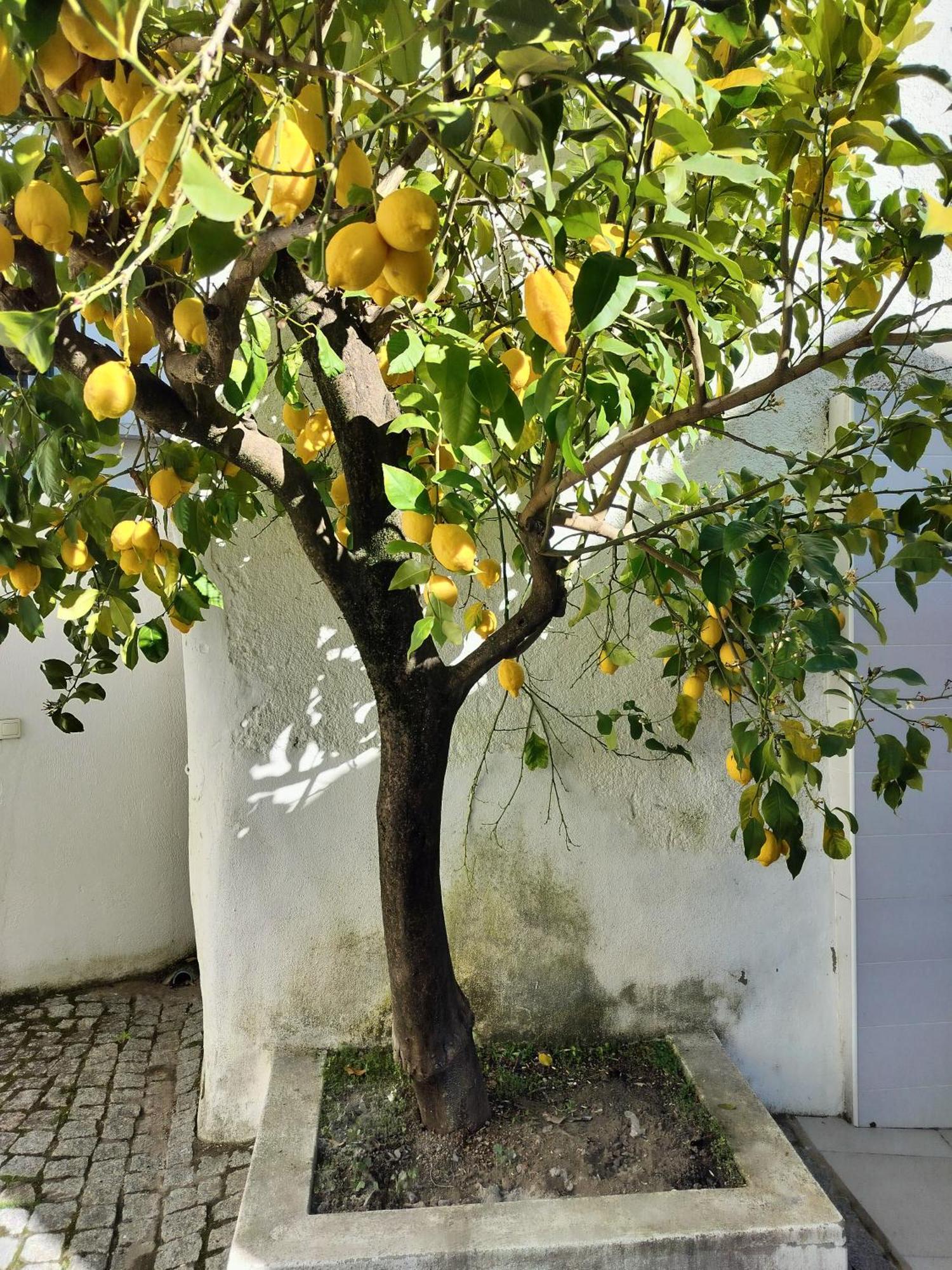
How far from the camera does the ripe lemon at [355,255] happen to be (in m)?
0.90

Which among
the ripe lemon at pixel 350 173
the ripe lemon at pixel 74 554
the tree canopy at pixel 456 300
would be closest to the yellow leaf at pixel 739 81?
the tree canopy at pixel 456 300

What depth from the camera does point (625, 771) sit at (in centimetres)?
268

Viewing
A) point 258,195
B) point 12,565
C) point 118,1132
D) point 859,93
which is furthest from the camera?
point 118,1132

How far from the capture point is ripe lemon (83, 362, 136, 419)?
1042mm

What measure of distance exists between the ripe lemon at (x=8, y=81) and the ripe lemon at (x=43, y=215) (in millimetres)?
149

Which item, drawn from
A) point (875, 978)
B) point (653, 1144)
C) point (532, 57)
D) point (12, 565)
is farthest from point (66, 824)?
→ point (532, 57)

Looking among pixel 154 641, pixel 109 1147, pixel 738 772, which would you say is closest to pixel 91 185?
pixel 154 641

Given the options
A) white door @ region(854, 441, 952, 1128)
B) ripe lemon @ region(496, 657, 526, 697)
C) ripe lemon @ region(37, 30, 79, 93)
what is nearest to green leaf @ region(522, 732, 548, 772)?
ripe lemon @ region(496, 657, 526, 697)

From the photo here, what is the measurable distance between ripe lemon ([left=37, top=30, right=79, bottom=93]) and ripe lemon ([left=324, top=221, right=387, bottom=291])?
11.8 inches

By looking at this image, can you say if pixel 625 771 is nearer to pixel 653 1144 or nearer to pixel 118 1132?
pixel 653 1144

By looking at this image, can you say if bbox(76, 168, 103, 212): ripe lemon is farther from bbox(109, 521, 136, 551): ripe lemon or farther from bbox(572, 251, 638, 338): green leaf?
bbox(572, 251, 638, 338): green leaf

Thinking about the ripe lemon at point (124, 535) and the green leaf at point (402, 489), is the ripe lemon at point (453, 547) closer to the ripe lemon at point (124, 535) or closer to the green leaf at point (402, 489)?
the green leaf at point (402, 489)

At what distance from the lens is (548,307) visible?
1.00 meters

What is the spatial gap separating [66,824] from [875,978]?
2.80 metres
